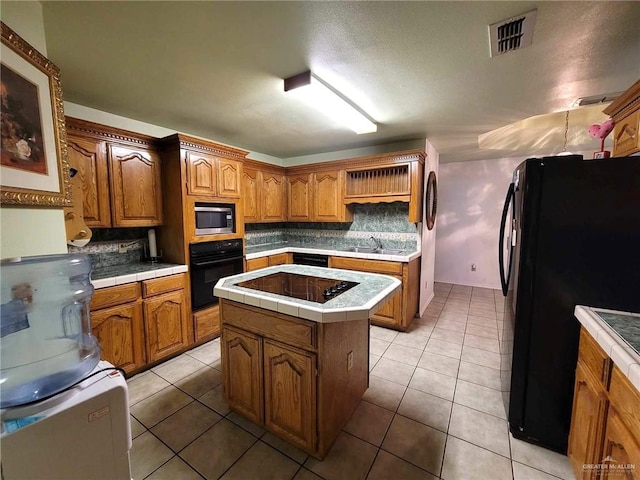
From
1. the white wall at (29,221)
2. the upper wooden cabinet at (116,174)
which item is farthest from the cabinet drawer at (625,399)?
the upper wooden cabinet at (116,174)

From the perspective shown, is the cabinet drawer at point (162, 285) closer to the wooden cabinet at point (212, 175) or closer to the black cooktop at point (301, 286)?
the wooden cabinet at point (212, 175)

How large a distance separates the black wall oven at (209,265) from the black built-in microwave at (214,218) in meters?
0.14

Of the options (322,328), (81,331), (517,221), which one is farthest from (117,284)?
(517,221)

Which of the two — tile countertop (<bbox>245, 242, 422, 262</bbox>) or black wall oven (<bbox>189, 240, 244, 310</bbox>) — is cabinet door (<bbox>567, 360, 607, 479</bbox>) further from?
black wall oven (<bbox>189, 240, 244, 310</bbox>)

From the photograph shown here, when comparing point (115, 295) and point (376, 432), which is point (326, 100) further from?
point (376, 432)

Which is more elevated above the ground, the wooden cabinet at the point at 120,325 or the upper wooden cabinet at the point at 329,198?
the upper wooden cabinet at the point at 329,198

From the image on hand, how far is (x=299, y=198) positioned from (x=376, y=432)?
10.6 feet

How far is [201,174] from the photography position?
2779 millimetres

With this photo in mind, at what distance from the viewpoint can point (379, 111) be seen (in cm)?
253

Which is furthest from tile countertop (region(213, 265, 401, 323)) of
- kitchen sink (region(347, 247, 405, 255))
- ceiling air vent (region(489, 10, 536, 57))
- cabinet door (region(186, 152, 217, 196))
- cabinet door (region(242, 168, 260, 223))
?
cabinet door (region(242, 168, 260, 223))

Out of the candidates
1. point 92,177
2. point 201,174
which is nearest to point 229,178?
point 201,174

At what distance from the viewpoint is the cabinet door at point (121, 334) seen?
2082 mm

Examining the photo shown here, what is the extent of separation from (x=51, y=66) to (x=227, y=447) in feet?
7.26

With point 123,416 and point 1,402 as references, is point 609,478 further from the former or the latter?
point 1,402
